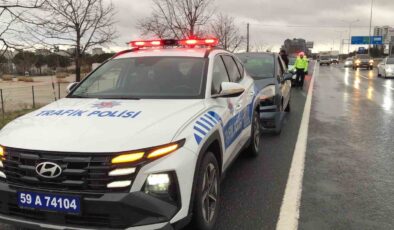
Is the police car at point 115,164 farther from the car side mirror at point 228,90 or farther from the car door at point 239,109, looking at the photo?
the car door at point 239,109

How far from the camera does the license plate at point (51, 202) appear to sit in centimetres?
319

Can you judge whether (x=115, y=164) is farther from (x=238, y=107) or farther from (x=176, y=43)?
(x=176, y=43)

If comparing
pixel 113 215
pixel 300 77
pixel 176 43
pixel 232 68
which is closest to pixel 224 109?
pixel 232 68

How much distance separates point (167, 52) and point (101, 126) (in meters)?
2.14

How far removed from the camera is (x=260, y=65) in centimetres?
1038

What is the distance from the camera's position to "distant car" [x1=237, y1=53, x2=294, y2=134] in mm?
8695

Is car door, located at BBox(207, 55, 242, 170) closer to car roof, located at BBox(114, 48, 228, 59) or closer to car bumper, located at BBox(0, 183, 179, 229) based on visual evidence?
car roof, located at BBox(114, 48, 228, 59)

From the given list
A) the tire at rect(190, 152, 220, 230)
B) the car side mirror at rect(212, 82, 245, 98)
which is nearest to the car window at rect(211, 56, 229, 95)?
the car side mirror at rect(212, 82, 245, 98)

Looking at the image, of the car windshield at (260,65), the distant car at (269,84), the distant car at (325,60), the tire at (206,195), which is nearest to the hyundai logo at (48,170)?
the tire at (206,195)

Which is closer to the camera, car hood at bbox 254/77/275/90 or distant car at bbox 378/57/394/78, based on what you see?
car hood at bbox 254/77/275/90

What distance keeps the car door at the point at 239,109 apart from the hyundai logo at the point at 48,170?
2093 mm

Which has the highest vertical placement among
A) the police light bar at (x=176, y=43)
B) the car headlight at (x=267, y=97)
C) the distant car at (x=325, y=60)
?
the police light bar at (x=176, y=43)

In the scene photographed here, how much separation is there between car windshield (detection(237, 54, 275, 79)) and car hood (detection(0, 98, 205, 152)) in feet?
18.8

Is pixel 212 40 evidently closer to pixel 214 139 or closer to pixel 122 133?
pixel 214 139
